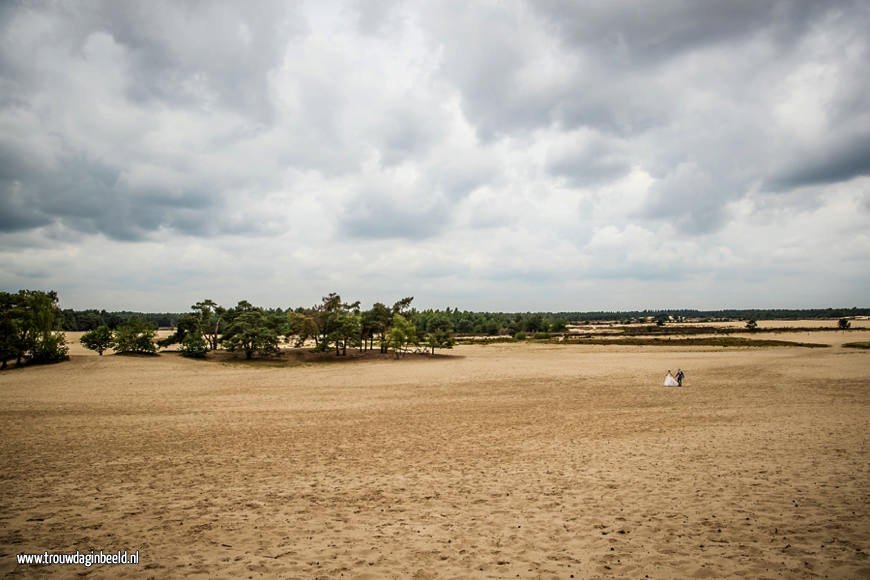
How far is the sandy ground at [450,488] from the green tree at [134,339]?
122ft

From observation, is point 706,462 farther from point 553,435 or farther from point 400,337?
point 400,337

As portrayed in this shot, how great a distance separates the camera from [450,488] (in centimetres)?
1247

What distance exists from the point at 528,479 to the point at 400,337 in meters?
61.2

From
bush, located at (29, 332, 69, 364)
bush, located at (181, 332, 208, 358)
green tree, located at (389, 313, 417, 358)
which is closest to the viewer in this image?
bush, located at (29, 332, 69, 364)

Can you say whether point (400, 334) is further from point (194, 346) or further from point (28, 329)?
point (28, 329)

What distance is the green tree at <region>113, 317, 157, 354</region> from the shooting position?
204 ft

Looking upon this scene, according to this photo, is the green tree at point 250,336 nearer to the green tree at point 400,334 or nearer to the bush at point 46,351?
the green tree at point 400,334

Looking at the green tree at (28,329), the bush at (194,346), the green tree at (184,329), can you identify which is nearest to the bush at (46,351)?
the green tree at (28,329)

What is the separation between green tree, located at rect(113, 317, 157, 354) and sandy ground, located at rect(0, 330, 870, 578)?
37152 mm

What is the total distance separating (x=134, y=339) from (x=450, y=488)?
6587 cm

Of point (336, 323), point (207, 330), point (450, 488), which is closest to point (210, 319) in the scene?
point (207, 330)

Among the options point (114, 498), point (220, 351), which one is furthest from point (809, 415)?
point (220, 351)

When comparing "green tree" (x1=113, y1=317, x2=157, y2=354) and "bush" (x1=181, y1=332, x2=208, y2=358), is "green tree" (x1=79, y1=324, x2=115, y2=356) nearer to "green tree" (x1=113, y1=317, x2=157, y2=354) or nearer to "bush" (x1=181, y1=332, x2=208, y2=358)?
"green tree" (x1=113, y1=317, x2=157, y2=354)

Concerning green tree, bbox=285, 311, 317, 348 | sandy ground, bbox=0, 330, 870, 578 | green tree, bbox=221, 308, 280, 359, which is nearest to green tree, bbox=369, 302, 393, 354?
green tree, bbox=285, 311, 317, 348
